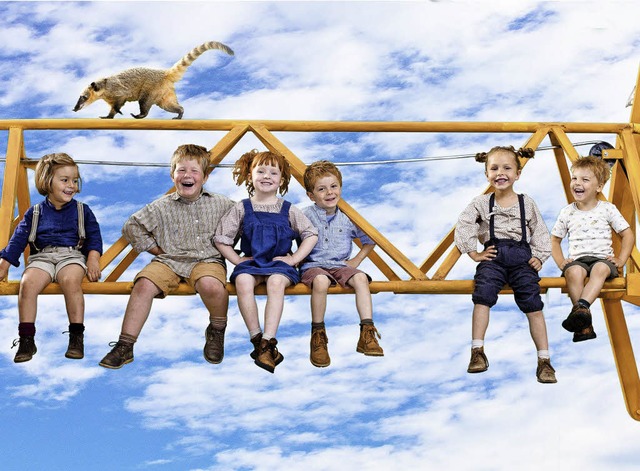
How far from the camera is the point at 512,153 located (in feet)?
24.4

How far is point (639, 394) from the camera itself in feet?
28.0

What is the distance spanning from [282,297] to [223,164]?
118 centimetres

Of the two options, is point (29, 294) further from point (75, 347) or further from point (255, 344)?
point (255, 344)

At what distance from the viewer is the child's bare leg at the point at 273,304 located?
6.76m

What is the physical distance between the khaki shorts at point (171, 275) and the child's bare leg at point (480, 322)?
1622 mm

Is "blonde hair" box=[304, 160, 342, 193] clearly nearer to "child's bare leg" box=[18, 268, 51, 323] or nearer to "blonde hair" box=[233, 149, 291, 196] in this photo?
"blonde hair" box=[233, 149, 291, 196]

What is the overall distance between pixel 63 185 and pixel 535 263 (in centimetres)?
313

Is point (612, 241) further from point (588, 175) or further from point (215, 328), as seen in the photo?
point (215, 328)

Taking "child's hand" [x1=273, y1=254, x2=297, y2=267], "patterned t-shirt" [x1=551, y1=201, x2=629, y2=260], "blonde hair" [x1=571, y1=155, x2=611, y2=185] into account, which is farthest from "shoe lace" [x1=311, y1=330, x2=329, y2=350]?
"blonde hair" [x1=571, y1=155, x2=611, y2=185]

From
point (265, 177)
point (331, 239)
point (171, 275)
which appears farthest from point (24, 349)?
point (331, 239)

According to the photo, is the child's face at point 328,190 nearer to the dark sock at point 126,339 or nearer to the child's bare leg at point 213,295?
the child's bare leg at point 213,295

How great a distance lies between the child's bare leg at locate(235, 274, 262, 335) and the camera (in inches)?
269

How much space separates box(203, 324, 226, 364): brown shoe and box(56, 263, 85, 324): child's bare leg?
2.65 ft

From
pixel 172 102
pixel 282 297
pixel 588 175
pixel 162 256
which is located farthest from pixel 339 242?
pixel 172 102
